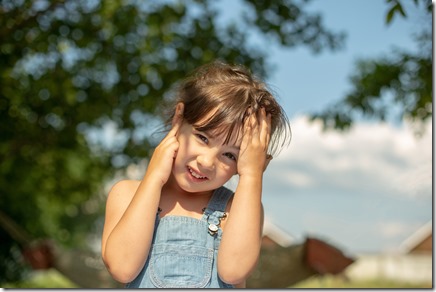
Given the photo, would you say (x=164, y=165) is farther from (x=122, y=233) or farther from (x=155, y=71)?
(x=155, y=71)

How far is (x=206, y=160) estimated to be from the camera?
2078 millimetres

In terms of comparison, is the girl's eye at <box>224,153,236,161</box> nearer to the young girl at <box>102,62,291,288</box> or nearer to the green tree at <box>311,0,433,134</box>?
the young girl at <box>102,62,291,288</box>

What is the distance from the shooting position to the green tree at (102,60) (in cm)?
779

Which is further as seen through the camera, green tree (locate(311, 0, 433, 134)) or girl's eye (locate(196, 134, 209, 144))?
green tree (locate(311, 0, 433, 134))

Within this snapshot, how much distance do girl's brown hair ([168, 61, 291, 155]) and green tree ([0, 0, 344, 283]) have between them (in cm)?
499

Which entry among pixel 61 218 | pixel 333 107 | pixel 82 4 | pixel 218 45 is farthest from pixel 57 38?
pixel 61 218

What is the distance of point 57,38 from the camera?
804 cm

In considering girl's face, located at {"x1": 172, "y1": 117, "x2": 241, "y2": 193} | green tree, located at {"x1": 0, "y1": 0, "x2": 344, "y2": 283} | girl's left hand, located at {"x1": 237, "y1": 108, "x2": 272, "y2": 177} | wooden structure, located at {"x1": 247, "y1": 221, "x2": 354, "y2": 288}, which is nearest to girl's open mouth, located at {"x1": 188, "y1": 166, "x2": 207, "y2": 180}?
girl's face, located at {"x1": 172, "y1": 117, "x2": 241, "y2": 193}

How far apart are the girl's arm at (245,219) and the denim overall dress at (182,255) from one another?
64mm

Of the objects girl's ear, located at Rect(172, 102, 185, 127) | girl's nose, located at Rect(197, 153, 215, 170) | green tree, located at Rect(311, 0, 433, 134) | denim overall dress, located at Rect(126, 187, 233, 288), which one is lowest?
denim overall dress, located at Rect(126, 187, 233, 288)

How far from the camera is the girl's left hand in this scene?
2.10m

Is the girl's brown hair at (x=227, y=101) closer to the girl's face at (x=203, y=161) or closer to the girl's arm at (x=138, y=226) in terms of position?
the girl's face at (x=203, y=161)

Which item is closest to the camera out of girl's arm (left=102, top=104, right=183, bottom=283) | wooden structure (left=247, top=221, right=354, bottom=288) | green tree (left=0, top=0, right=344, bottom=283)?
girl's arm (left=102, top=104, right=183, bottom=283)

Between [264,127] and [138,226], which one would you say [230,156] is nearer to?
[264,127]
